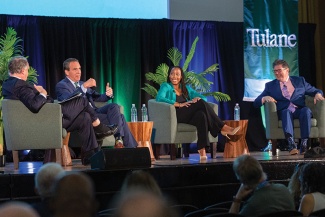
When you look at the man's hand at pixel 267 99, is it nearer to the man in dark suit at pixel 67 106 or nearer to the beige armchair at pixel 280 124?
the beige armchair at pixel 280 124

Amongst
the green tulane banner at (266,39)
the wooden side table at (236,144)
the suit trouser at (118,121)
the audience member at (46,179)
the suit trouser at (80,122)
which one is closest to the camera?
the audience member at (46,179)

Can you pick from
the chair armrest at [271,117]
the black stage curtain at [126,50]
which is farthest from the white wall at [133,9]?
the chair armrest at [271,117]

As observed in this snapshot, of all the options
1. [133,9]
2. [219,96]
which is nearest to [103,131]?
[219,96]

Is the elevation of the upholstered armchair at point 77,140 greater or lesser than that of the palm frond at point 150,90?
lesser

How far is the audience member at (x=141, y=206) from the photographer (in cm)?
199

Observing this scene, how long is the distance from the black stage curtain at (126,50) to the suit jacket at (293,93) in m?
1.67

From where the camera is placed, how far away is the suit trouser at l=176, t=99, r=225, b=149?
287 inches

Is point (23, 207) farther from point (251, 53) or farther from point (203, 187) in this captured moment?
point (251, 53)

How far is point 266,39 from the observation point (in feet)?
31.2

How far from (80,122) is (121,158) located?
96 cm

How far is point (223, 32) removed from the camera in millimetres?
9742

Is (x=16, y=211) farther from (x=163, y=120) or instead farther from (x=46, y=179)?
(x=163, y=120)

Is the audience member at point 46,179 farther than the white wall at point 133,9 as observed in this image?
No

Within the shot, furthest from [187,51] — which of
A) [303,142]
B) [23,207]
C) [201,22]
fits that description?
[23,207]
